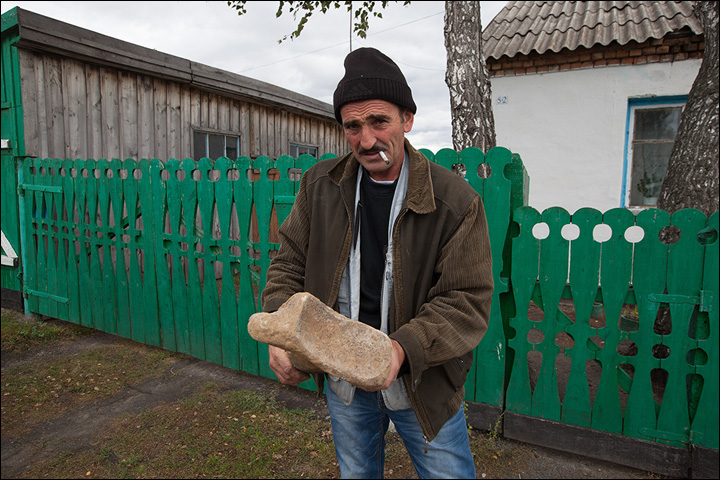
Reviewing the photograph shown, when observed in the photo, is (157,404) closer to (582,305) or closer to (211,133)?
(582,305)

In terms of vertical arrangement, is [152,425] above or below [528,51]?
below

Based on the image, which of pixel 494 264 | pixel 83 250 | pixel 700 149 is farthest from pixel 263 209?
pixel 700 149

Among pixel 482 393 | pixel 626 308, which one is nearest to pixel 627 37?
pixel 626 308

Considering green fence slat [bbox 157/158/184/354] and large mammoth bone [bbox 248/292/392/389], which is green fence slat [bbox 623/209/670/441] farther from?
green fence slat [bbox 157/158/184/354]

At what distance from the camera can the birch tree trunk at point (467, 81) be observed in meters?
4.50

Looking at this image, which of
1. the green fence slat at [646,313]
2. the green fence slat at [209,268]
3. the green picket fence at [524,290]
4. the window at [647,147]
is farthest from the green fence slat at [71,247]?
the window at [647,147]

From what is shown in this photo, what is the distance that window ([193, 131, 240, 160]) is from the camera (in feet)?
24.7

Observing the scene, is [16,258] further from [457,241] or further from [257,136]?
[457,241]

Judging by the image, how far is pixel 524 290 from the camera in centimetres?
302

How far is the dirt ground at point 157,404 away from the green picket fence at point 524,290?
0.15 m

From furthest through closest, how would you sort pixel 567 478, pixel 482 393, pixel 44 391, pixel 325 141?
pixel 325 141 → pixel 44 391 → pixel 482 393 → pixel 567 478

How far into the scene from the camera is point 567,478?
2.81 meters

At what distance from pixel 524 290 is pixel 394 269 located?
67.4 inches

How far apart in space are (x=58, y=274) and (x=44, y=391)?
80.3 inches
